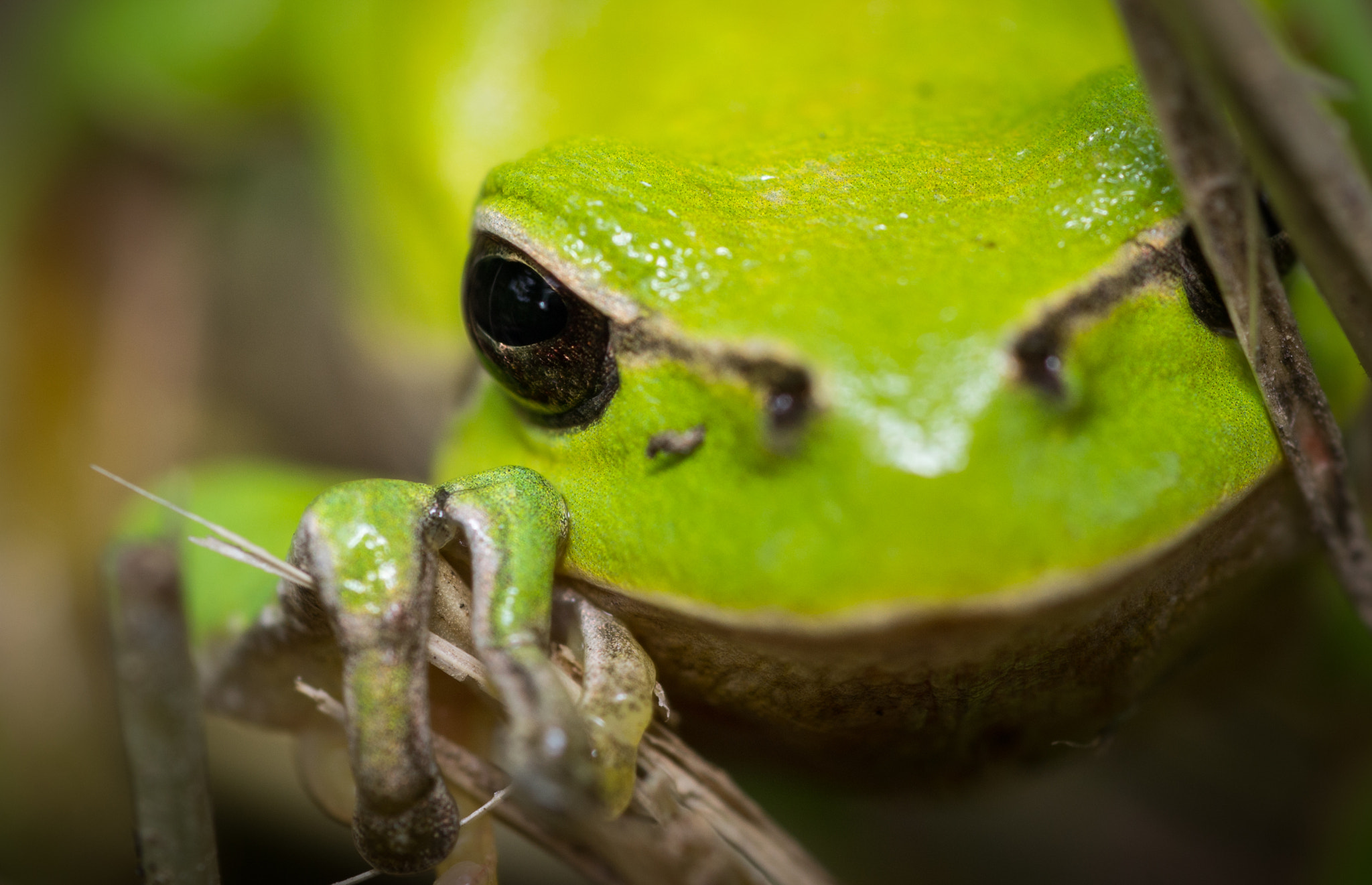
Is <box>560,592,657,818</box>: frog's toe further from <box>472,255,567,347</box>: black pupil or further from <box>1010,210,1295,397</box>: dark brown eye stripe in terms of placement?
<box>1010,210,1295,397</box>: dark brown eye stripe

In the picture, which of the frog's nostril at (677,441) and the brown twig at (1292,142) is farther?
the frog's nostril at (677,441)

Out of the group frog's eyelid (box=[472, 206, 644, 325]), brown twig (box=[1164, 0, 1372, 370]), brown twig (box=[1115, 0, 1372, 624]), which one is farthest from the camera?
frog's eyelid (box=[472, 206, 644, 325])

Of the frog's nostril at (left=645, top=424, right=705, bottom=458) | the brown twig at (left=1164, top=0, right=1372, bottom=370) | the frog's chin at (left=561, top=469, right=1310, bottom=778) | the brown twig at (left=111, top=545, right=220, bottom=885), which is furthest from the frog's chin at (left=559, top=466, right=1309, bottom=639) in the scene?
the brown twig at (left=111, top=545, right=220, bottom=885)

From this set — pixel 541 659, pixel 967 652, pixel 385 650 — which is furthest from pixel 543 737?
pixel 967 652

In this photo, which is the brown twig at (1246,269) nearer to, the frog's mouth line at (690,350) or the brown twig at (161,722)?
the frog's mouth line at (690,350)

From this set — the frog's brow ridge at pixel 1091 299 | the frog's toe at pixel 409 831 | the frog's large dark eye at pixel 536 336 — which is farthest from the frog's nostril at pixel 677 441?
the frog's toe at pixel 409 831

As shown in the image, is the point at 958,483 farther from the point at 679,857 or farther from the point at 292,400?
the point at 292,400
